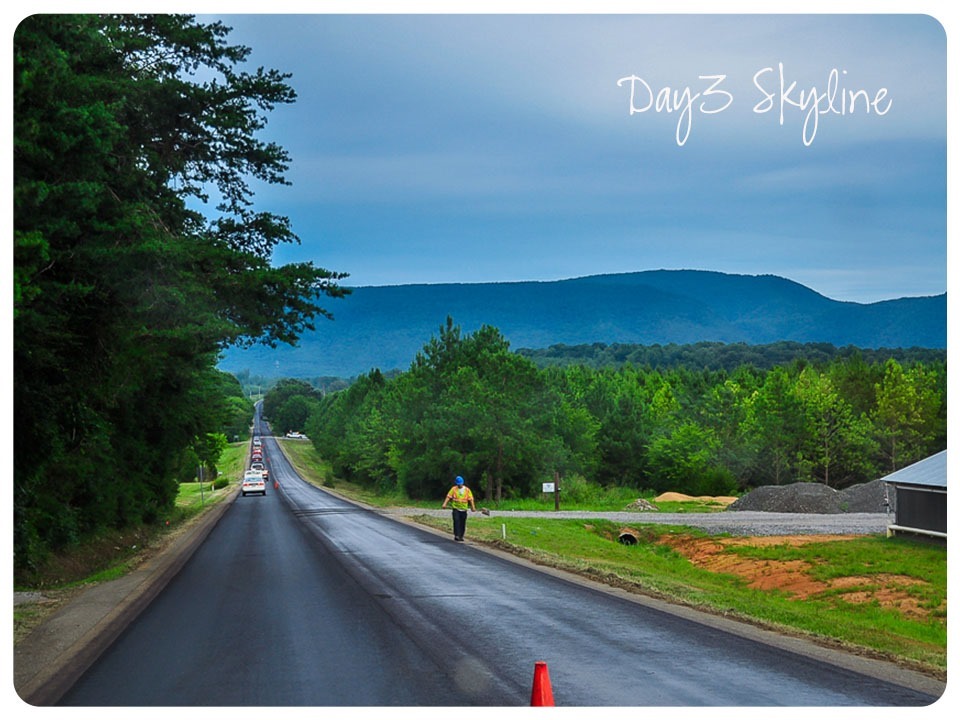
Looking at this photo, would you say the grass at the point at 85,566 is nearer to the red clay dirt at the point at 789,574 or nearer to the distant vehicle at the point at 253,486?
the red clay dirt at the point at 789,574

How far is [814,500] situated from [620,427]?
2950 centimetres

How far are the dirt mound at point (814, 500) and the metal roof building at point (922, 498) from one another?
22.8 m

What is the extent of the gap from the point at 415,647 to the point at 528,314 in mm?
93299

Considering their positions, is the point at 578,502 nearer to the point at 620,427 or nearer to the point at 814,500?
the point at 814,500

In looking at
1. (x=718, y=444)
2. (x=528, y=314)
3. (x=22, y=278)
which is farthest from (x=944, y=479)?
(x=528, y=314)

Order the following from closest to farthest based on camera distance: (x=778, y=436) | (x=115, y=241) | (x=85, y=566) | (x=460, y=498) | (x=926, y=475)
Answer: (x=115, y=241) < (x=85, y=566) < (x=460, y=498) < (x=926, y=475) < (x=778, y=436)

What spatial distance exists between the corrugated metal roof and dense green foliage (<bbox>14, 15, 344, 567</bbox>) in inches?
975

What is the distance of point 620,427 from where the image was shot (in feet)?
285

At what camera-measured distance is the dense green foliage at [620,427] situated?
219ft

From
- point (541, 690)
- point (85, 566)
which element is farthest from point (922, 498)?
point (541, 690)

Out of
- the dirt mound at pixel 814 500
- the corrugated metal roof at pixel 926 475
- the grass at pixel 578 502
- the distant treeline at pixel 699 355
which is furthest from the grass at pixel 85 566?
the distant treeline at pixel 699 355

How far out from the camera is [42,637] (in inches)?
464

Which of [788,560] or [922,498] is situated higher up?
[922,498]
